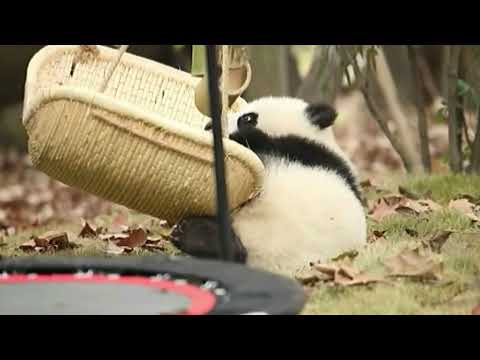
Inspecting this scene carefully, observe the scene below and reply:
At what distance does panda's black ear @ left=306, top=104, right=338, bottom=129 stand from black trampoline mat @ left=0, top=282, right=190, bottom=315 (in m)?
1.66

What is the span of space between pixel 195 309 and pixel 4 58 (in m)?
7.70

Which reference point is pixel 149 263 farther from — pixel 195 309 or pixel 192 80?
pixel 192 80

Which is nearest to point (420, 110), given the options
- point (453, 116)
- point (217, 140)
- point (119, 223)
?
point (453, 116)

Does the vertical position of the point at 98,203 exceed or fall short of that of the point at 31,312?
it falls short

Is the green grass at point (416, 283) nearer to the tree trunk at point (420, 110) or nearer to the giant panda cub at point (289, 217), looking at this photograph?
the giant panda cub at point (289, 217)

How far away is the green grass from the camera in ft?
10.4

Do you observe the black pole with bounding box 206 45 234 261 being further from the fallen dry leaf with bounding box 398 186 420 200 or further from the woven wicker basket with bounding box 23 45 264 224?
the fallen dry leaf with bounding box 398 186 420 200

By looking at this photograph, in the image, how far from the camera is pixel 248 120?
4.26 meters

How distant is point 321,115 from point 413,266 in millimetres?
981

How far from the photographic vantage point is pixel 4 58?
9.82 m

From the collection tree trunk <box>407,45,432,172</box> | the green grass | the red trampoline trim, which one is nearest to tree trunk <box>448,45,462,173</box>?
tree trunk <box>407,45,432,172</box>

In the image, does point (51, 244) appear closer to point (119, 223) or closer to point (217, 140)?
point (119, 223)
